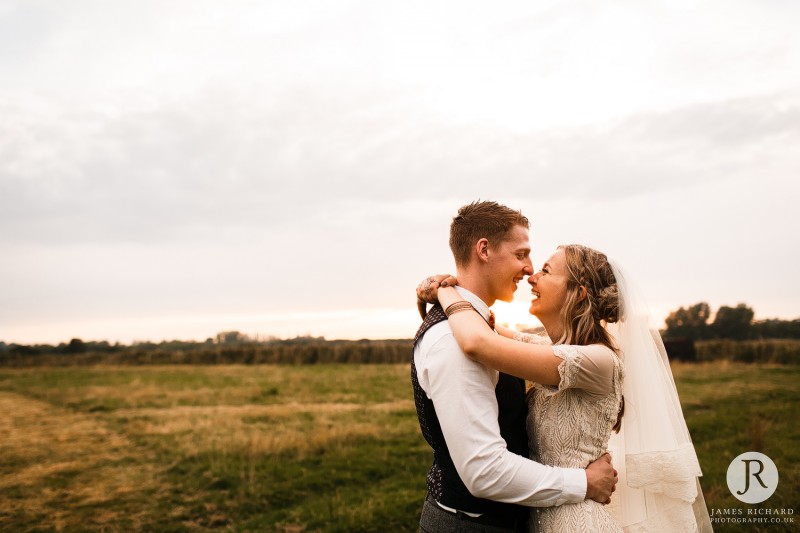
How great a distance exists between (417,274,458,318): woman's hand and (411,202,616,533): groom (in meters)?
0.08

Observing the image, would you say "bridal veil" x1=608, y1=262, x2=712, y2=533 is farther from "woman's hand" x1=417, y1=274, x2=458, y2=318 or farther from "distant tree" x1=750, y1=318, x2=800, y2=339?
"distant tree" x1=750, y1=318, x2=800, y2=339

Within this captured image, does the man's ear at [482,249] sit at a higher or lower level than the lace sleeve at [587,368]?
higher

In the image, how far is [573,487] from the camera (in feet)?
9.19

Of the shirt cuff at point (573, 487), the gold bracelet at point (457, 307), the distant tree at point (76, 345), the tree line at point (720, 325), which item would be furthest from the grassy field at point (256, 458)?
the distant tree at point (76, 345)

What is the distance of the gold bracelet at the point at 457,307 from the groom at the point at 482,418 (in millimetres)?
59

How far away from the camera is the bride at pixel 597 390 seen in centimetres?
285

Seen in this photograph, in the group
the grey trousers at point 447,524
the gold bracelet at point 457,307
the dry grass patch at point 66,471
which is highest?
the gold bracelet at point 457,307

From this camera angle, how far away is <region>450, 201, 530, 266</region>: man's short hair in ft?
10.7

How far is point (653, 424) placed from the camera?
3445mm

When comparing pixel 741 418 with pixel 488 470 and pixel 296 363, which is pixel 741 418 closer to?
pixel 488 470

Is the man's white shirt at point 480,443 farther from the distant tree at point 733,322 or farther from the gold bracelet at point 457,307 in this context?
the distant tree at point 733,322

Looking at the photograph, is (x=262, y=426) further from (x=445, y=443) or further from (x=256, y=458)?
(x=445, y=443)

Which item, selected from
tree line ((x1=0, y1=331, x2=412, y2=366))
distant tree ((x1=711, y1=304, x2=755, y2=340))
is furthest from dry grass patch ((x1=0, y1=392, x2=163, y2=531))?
distant tree ((x1=711, y1=304, x2=755, y2=340))

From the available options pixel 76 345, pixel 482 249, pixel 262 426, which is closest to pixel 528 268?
pixel 482 249
